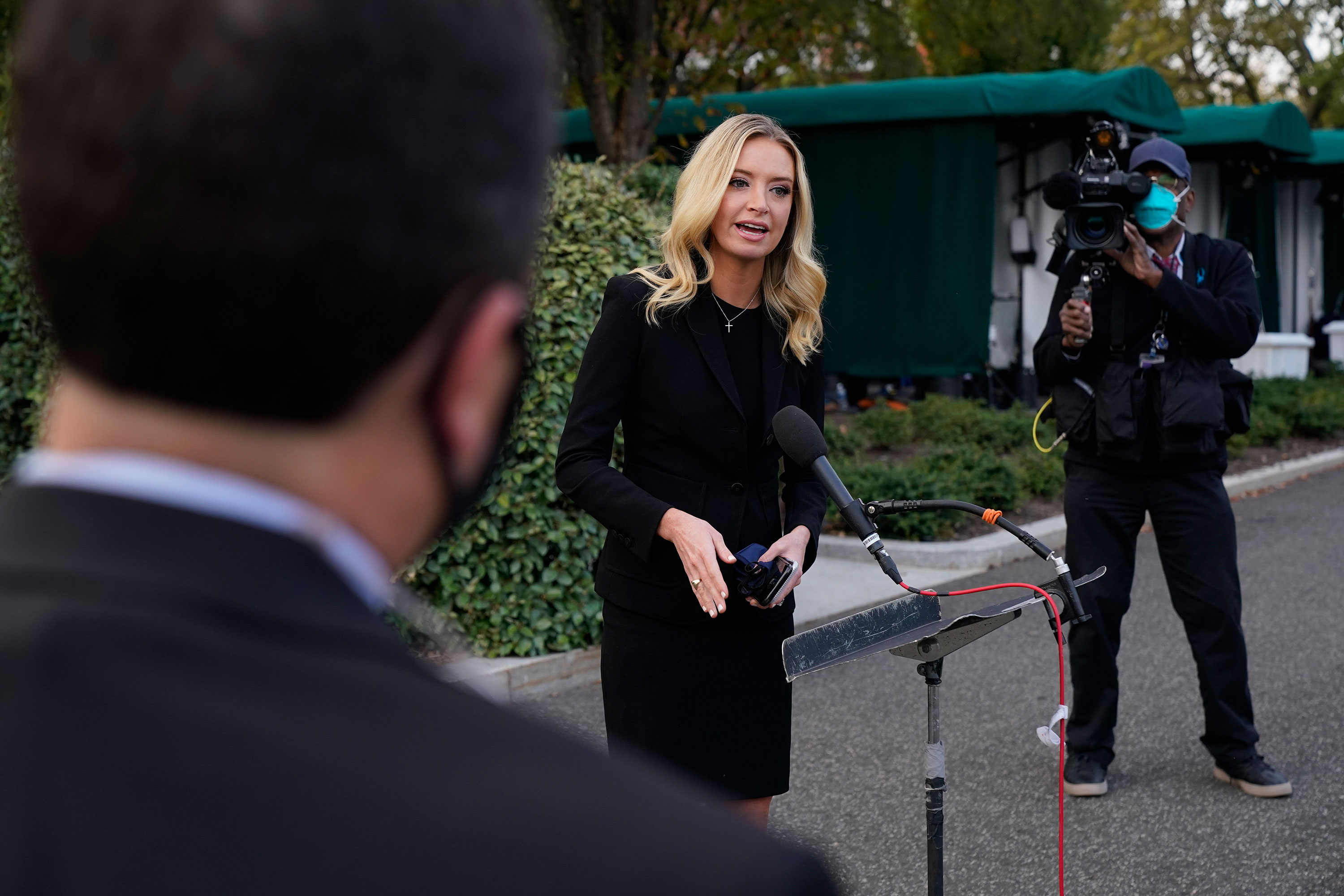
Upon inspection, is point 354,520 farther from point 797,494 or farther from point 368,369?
point 797,494

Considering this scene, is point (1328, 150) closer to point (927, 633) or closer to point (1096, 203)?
point (1096, 203)

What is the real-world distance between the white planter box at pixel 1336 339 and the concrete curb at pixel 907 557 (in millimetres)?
6427

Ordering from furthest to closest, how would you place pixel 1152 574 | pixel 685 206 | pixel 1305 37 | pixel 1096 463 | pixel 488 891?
pixel 1305 37 < pixel 1152 574 < pixel 1096 463 < pixel 685 206 < pixel 488 891

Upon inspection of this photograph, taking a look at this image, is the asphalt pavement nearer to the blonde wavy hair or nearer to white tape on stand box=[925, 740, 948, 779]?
white tape on stand box=[925, 740, 948, 779]

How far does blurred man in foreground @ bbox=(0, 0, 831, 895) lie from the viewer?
602mm

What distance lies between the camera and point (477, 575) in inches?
235

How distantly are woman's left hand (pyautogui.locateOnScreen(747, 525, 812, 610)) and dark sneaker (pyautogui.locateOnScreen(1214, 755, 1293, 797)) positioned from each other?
2.46 meters

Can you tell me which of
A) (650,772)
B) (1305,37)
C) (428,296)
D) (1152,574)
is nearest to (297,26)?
(428,296)

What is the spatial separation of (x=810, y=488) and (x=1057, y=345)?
1.79 meters

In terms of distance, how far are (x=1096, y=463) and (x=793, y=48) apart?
9896mm

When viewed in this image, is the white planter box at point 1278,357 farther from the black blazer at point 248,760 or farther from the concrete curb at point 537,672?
the black blazer at point 248,760

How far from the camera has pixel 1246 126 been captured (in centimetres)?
1588

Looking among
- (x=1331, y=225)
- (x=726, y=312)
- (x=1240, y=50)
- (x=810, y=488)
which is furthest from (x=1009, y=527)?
(x=1240, y=50)

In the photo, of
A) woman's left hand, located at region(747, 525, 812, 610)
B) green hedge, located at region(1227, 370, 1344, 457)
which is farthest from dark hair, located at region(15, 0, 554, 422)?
green hedge, located at region(1227, 370, 1344, 457)
